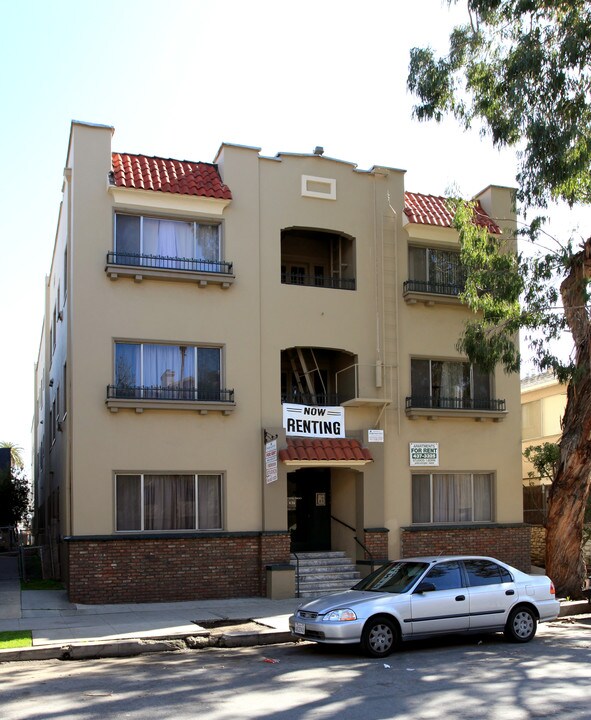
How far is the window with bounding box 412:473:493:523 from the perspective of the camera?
809 inches

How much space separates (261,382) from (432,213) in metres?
6.40

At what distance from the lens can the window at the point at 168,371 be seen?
18.3m

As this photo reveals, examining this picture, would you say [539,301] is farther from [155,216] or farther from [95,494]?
[95,494]

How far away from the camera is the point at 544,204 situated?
18.4 meters

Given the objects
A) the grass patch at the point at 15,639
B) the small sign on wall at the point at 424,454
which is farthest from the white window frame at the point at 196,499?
the small sign on wall at the point at 424,454

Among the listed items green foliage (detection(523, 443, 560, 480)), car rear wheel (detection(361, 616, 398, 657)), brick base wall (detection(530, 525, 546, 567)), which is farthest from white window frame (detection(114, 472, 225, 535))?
brick base wall (detection(530, 525, 546, 567))

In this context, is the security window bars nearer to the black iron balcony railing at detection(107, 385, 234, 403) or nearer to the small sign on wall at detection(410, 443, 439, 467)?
the black iron balcony railing at detection(107, 385, 234, 403)

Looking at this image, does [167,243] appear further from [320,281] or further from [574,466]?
[574,466]

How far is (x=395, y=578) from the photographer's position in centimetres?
1299

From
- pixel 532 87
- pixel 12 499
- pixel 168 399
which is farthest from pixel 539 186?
pixel 12 499

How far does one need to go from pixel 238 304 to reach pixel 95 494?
5.26 meters

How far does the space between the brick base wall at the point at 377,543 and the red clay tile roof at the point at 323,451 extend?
173cm

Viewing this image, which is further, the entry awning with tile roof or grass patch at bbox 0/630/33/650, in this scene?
the entry awning with tile roof

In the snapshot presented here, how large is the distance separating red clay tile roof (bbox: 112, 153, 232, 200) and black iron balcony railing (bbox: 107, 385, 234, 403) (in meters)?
4.36
